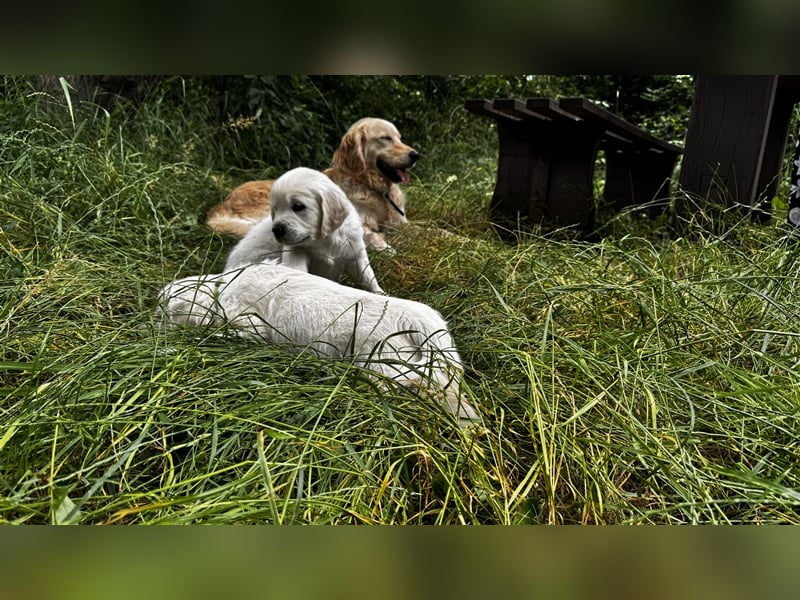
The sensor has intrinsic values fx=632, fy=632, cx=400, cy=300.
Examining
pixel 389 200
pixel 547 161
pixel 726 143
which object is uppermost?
pixel 726 143

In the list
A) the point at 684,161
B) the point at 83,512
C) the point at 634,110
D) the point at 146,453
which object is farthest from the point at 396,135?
the point at 634,110

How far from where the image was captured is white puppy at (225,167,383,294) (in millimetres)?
2867

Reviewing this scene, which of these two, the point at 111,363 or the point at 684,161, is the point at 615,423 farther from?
the point at 684,161

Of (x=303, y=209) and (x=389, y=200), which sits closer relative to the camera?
(x=303, y=209)

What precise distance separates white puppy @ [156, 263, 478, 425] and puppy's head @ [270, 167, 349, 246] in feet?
2.16

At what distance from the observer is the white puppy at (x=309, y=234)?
287 centimetres

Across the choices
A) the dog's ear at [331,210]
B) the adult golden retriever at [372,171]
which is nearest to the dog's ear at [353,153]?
the adult golden retriever at [372,171]

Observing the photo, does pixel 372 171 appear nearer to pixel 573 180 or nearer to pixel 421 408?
pixel 573 180

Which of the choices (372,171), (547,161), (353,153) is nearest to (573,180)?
(547,161)

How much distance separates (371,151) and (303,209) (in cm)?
168

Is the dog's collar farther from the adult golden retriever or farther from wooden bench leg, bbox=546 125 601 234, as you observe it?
wooden bench leg, bbox=546 125 601 234

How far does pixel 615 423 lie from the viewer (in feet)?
4.91

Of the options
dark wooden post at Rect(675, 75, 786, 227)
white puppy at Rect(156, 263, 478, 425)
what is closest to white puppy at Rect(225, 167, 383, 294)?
white puppy at Rect(156, 263, 478, 425)

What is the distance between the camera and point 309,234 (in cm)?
289
